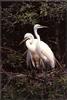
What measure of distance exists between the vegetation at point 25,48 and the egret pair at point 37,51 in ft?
0.09

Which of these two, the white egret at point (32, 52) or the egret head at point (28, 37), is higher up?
the egret head at point (28, 37)

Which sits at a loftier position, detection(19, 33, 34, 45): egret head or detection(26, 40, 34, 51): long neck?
detection(19, 33, 34, 45): egret head

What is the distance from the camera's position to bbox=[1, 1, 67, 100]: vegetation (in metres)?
2.75

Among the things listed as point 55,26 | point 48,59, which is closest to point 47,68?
point 48,59

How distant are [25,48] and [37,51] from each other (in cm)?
6

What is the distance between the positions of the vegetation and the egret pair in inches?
1.1

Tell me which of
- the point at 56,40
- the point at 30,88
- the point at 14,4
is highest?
the point at 14,4

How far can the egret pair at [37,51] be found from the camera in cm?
275

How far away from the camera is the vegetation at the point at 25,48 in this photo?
2752 millimetres

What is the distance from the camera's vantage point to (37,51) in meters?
2.79

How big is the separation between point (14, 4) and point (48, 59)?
32 cm

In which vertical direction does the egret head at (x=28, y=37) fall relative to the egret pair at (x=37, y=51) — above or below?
above

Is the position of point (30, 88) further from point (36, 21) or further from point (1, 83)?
point (36, 21)

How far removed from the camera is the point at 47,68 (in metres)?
2.83
